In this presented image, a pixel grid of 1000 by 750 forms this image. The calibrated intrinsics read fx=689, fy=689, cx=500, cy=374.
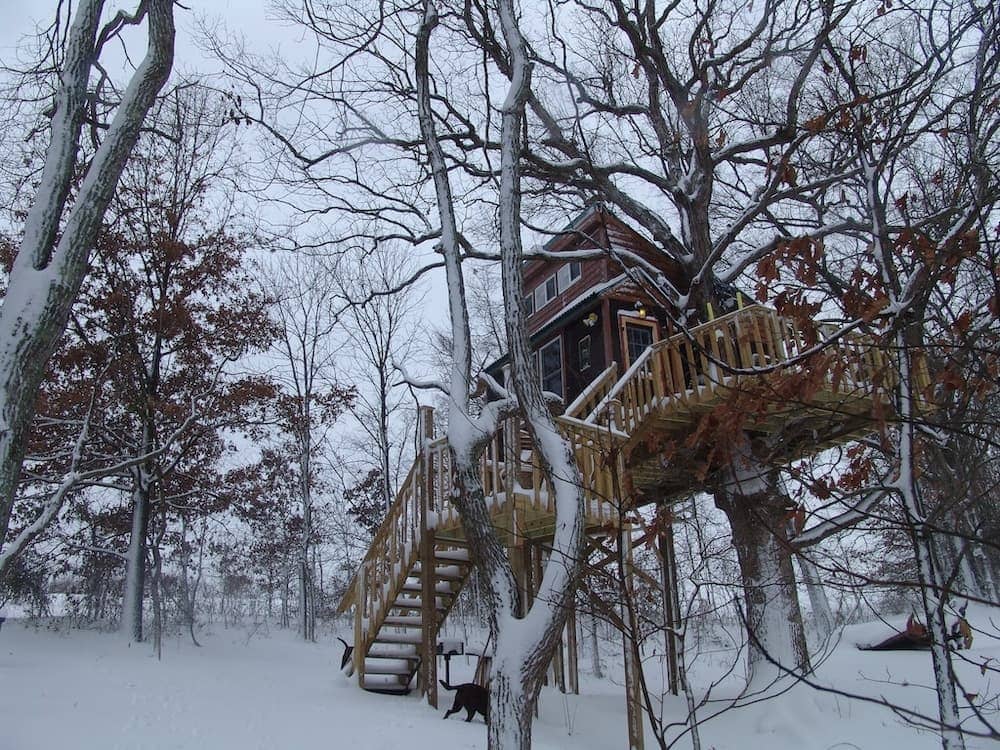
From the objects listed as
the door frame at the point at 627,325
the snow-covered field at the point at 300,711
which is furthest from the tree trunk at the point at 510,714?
the door frame at the point at 627,325

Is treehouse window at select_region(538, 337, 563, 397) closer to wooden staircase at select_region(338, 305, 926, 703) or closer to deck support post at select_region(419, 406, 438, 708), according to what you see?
wooden staircase at select_region(338, 305, 926, 703)

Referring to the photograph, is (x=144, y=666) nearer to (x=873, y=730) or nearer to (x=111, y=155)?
(x=111, y=155)

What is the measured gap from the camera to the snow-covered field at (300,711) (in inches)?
246

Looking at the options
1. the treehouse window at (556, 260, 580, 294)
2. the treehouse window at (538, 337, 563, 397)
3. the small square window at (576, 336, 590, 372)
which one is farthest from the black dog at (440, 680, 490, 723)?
the treehouse window at (556, 260, 580, 294)

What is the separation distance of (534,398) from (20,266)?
3668 millimetres

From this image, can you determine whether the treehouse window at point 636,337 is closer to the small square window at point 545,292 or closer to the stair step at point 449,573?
the small square window at point 545,292

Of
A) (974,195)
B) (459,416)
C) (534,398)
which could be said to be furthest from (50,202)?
(974,195)

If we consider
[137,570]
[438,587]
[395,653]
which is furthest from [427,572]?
[137,570]

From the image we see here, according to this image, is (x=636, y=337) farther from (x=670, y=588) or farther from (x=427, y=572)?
(x=427, y=572)

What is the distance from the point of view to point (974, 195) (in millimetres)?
4051

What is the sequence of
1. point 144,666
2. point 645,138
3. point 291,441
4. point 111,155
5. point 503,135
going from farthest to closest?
point 291,441
point 645,138
point 144,666
point 503,135
point 111,155

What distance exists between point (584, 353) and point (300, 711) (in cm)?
977

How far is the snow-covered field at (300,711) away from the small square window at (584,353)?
683 centimetres

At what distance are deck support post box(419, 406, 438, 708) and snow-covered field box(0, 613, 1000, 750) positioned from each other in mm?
390
